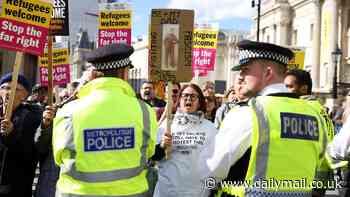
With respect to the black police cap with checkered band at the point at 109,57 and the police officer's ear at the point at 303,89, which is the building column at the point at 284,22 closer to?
the police officer's ear at the point at 303,89

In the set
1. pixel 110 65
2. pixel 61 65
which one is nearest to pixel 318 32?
pixel 61 65

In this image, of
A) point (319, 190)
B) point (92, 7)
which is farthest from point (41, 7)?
point (92, 7)

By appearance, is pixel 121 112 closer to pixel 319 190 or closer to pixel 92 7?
pixel 319 190

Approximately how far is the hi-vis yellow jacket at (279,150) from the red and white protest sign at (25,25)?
3.24 meters

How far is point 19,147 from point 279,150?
2608mm

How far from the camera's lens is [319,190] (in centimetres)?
587

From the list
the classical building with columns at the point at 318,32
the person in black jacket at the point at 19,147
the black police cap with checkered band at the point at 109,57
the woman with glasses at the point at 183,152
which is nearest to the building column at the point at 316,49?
the classical building with columns at the point at 318,32

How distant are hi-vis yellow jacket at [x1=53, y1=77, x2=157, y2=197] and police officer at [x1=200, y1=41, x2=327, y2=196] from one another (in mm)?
489

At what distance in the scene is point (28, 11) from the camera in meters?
6.10

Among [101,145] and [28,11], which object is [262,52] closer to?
[101,145]

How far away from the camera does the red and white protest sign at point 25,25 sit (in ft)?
19.7

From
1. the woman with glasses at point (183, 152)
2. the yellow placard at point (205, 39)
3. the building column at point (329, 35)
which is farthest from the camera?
the building column at point (329, 35)

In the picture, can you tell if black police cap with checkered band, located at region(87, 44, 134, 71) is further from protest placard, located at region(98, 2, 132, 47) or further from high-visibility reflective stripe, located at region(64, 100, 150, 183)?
protest placard, located at region(98, 2, 132, 47)

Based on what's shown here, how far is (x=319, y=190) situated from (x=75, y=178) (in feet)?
9.83
